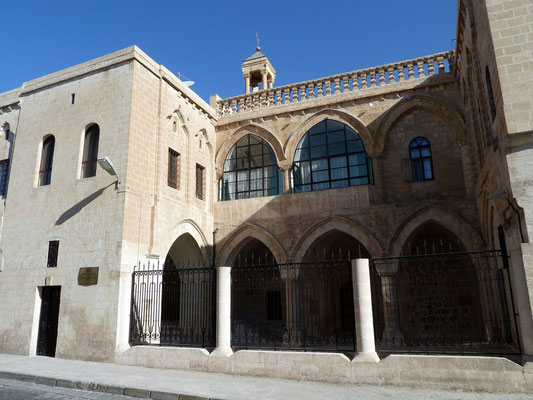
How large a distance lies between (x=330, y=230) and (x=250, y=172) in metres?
3.32

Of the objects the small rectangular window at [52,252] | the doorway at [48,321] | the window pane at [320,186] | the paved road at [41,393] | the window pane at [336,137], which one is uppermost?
the window pane at [336,137]

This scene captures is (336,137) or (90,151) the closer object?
(90,151)


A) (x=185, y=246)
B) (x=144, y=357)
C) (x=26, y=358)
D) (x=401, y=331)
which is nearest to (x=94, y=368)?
(x=144, y=357)

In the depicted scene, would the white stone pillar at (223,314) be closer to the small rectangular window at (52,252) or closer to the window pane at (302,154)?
the small rectangular window at (52,252)

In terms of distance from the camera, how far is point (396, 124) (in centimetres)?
1204

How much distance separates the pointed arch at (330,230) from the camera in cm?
1136

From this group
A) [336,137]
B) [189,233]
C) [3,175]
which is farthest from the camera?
[336,137]

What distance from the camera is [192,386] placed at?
20.9 ft

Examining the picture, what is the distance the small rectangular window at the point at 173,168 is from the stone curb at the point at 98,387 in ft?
18.3

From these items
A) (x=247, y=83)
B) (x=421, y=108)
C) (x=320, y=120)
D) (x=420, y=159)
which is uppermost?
(x=247, y=83)

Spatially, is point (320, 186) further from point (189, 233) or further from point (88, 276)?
point (88, 276)

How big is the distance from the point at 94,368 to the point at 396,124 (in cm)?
972

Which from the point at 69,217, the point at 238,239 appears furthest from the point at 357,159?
the point at 69,217

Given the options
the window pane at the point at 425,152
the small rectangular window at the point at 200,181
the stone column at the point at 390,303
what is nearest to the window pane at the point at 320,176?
the window pane at the point at 425,152
